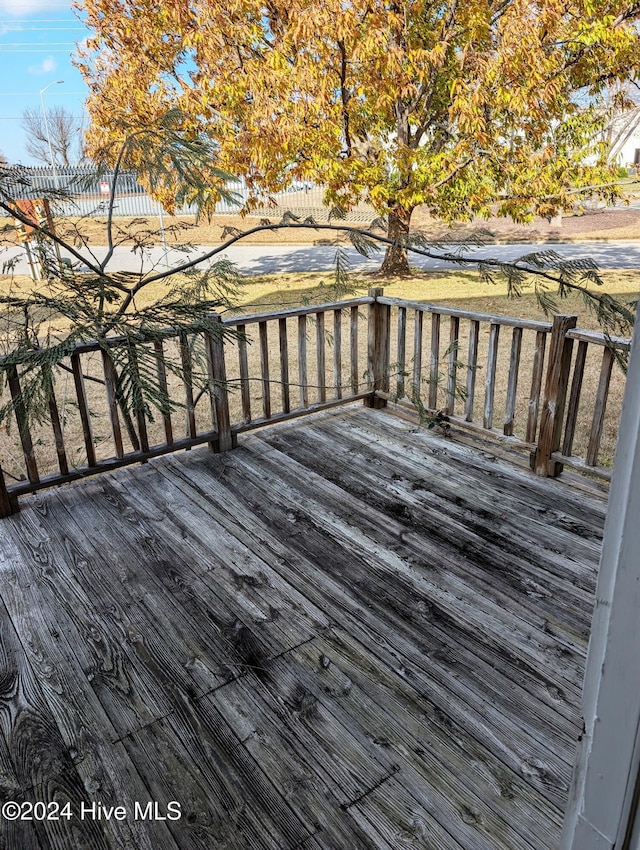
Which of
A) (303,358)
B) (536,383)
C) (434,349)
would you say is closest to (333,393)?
(303,358)

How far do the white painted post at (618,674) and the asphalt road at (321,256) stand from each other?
888 cm

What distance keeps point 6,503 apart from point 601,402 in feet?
8.52

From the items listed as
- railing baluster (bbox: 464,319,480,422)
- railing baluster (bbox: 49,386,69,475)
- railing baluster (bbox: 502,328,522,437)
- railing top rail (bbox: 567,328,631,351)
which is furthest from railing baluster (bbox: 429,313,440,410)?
railing baluster (bbox: 49,386,69,475)

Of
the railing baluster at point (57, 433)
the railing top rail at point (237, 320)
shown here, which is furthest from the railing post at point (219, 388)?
the railing baluster at point (57, 433)

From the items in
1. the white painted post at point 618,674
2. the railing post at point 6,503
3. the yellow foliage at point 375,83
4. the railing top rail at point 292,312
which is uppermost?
the yellow foliage at point 375,83

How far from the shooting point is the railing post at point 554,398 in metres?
2.66

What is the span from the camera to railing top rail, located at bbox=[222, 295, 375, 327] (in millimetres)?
3014

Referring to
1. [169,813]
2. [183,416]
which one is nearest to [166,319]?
[169,813]

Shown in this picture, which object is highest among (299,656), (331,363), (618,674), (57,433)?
(618,674)

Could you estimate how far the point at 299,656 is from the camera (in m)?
1.79

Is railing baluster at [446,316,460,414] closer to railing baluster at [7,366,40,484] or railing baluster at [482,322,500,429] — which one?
railing baluster at [482,322,500,429]

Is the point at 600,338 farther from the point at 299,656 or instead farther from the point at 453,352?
the point at 299,656

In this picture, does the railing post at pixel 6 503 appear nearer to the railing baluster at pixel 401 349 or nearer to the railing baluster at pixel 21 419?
the railing baluster at pixel 21 419

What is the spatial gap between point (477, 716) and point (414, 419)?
2.16 meters
